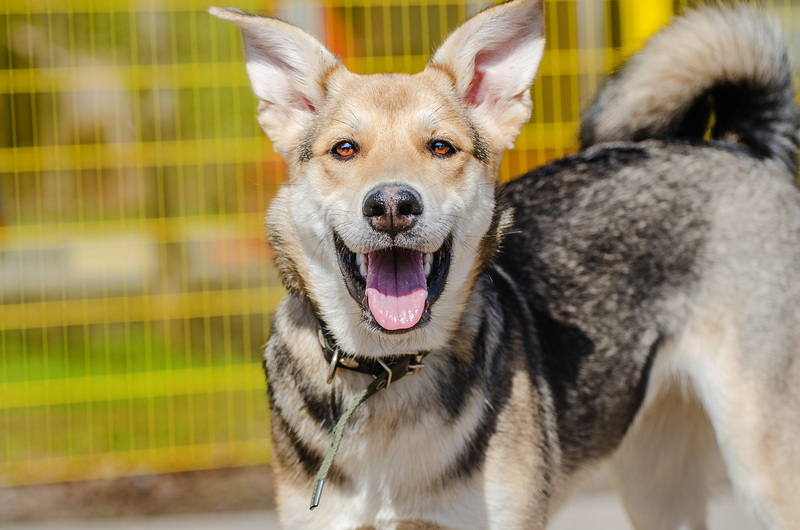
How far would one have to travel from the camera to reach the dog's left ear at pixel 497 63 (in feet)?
8.77

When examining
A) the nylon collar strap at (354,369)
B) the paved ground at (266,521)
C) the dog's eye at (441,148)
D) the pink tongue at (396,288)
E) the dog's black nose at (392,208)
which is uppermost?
the dog's eye at (441,148)

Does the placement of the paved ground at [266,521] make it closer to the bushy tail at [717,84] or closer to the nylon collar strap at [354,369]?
the bushy tail at [717,84]

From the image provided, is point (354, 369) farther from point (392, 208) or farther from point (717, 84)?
point (717, 84)

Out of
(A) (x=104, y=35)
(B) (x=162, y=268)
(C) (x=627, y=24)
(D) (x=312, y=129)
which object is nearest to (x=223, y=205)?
(B) (x=162, y=268)

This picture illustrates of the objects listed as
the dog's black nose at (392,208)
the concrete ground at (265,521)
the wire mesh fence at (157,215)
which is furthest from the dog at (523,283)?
the wire mesh fence at (157,215)

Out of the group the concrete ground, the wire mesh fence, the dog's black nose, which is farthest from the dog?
the wire mesh fence

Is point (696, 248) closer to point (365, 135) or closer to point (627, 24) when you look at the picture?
point (365, 135)

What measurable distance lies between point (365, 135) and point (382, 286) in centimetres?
47

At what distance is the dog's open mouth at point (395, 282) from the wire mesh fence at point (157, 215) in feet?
7.87

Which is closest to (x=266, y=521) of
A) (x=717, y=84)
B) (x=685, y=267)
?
(x=685, y=267)

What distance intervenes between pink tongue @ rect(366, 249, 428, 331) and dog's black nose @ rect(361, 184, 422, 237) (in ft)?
0.49

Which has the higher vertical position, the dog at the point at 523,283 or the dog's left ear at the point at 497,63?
the dog's left ear at the point at 497,63

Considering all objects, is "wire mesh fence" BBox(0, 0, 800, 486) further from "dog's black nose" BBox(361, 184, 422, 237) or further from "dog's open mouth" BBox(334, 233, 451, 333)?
"dog's black nose" BBox(361, 184, 422, 237)

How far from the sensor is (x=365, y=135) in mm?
2473
